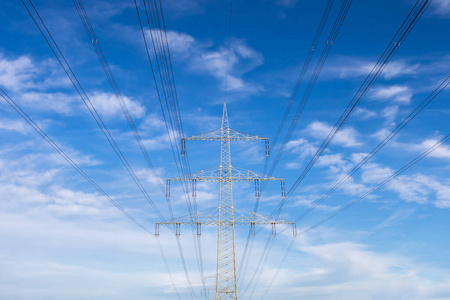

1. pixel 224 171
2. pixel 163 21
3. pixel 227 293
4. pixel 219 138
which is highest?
pixel 219 138

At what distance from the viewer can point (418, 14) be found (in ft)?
70.6

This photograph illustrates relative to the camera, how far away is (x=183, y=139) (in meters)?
59.8

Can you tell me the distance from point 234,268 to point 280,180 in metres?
13.6

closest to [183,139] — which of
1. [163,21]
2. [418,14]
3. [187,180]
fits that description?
[187,180]

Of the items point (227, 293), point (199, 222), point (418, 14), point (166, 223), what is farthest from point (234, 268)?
point (418, 14)

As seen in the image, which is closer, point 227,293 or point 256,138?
point 227,293

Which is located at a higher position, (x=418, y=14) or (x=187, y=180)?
(x=187, y=180)

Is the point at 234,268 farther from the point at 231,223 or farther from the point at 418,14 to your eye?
the point at 418,14

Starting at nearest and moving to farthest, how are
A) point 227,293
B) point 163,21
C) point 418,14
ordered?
1. point 418,14
2. point 163,21
3. point 227,293

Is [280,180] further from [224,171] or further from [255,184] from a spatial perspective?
[224,171]

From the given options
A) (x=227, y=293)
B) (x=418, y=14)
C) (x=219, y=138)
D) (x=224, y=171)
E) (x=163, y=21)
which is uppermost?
(x=219, y=138)

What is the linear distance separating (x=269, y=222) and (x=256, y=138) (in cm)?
1214

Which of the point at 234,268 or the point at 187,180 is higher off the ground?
the point at 187,180

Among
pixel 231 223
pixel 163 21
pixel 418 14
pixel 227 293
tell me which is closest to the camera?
pixel 418 14
